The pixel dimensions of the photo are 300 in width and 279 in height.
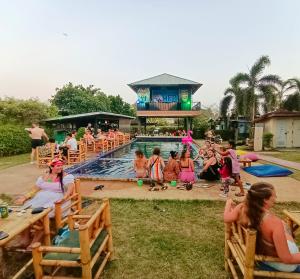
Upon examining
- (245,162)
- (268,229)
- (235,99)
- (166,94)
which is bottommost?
(245,162)

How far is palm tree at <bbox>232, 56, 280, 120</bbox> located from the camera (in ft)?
77.9

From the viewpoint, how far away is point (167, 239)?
3988mm

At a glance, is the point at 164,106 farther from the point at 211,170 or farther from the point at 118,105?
the point at 118,105

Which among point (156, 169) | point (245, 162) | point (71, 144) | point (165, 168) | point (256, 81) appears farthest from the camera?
point (256, 81)

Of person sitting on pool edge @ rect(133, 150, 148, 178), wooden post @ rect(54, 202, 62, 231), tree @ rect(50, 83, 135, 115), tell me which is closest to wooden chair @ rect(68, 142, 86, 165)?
person sitting on pool edge @ rect(133, 150, 148, 178)

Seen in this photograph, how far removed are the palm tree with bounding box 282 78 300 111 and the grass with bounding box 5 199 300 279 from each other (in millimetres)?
24122

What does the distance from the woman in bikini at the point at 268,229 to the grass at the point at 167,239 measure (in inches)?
40.0

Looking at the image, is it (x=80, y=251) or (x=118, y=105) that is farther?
(x=118, y=105)

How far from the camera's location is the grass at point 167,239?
10.4ft

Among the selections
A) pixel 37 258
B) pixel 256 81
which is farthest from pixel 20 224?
pixel 256 81

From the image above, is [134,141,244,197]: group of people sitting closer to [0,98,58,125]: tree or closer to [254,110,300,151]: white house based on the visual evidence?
[254,110,300,151]: white house

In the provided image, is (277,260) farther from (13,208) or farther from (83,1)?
(83,1)

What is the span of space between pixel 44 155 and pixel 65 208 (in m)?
7.71

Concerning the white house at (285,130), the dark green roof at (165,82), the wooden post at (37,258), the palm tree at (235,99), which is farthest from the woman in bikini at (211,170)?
the dark green roof at (165,82)
